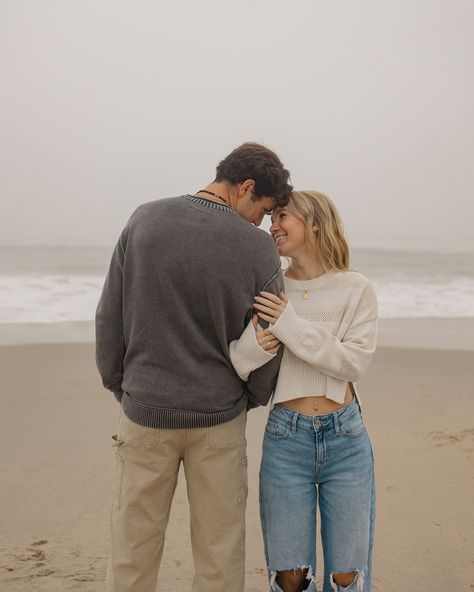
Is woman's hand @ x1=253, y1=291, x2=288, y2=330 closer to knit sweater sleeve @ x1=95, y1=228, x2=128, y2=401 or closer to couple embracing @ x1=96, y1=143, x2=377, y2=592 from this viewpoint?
couple embracing @ x1=96, y1=143, x2=377, y2=592

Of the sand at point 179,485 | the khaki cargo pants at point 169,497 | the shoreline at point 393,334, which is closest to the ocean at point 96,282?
the shoreline at point 393,334

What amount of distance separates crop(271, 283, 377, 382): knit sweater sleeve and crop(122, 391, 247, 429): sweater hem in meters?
0.31

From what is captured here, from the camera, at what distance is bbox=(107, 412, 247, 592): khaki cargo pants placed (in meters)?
2.11

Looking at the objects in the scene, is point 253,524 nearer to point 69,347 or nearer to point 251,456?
point 251,456

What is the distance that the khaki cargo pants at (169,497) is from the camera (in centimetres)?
211

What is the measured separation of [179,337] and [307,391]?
48cm

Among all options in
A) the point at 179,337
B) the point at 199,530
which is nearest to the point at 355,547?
the point at 199,530

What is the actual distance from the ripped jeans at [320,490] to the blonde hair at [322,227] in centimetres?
52

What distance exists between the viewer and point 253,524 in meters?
3.55

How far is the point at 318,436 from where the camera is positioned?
6.98ft

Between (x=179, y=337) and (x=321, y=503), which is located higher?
(x=179, y=337)

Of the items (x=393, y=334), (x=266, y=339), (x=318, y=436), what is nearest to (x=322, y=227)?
(x=266, y=339)

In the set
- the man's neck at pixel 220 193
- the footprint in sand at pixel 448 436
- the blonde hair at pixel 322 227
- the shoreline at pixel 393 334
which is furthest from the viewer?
the shoreline at pixel 393 334

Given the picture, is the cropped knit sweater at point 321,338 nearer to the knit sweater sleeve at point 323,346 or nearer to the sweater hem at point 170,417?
the knit sweater sleeve at point 323,346
